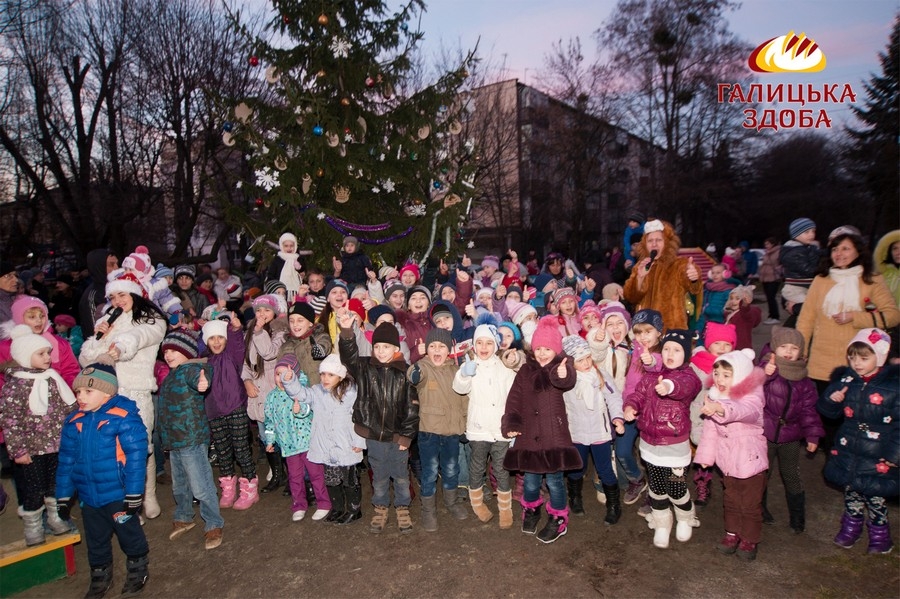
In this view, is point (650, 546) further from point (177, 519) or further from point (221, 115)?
point (221, 115)

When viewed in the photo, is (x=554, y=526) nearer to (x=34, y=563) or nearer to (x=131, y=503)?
(x=131, y=503)

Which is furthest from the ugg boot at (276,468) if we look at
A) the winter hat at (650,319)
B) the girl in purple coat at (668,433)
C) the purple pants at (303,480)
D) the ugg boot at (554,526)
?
the winter hat at (650,319)

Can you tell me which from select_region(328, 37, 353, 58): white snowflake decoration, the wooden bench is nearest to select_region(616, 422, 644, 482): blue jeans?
the wooden bench

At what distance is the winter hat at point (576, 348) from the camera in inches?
190

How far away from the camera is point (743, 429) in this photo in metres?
4.34

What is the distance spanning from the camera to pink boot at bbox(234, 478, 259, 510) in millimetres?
5656

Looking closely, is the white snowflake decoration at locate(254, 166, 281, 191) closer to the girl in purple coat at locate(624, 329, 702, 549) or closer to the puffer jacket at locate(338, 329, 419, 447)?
Answer: the puffer jacket at locate(338, 329, 419, 447)

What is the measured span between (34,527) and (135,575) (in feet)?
3.49

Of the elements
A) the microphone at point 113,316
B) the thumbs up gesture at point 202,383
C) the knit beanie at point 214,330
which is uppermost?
the microphone at point 113,316

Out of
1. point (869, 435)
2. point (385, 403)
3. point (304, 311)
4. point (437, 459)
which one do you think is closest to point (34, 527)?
point (304, 311)

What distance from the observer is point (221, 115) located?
34.5ft

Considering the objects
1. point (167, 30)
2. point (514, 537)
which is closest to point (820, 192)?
point (167, 30)

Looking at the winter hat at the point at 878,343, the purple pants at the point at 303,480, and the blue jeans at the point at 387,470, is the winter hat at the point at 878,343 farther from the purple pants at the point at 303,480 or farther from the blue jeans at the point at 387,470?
the purple pants at the point at 303,480

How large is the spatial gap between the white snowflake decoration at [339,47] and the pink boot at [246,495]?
7449 mm
